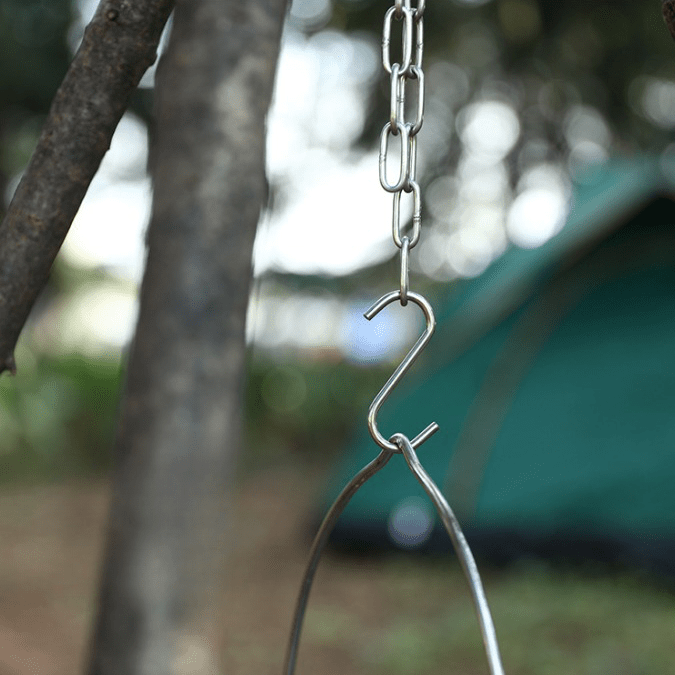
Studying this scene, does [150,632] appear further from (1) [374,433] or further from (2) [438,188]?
(2) [438,188]

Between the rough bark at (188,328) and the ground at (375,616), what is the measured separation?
1658mm

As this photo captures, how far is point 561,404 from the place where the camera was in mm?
3844

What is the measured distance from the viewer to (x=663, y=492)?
3604mm

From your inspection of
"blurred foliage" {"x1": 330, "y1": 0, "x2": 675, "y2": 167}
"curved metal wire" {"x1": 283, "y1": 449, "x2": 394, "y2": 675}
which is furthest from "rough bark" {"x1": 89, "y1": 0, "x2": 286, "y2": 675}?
"blurred foliage" {"x1": 330, "y1": 0, "x2": 675, "y2": 167}

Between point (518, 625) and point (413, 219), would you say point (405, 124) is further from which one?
point (518, 625)

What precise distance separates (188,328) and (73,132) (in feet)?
2.00

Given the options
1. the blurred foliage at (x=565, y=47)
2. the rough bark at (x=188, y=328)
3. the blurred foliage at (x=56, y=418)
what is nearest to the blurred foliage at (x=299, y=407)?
the blurred foliage at (x=56, y=418)

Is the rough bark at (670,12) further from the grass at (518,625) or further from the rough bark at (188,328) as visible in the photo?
the grass at (518,625)

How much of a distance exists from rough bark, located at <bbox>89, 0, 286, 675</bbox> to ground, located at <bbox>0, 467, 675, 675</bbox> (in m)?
1.66

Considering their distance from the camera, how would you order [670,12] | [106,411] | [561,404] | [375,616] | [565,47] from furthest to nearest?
[106,411] < [565,47] < [561,404] < [375,616] < [670,12]

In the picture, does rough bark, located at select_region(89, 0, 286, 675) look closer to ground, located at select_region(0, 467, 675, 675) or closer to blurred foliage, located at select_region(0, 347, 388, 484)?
ground, located at select_region(0, 467, 675, 675)

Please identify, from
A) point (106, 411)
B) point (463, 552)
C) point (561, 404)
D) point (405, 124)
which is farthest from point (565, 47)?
point (463, 552)

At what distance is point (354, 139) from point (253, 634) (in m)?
5.17

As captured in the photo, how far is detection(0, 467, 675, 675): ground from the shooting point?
2.89m
